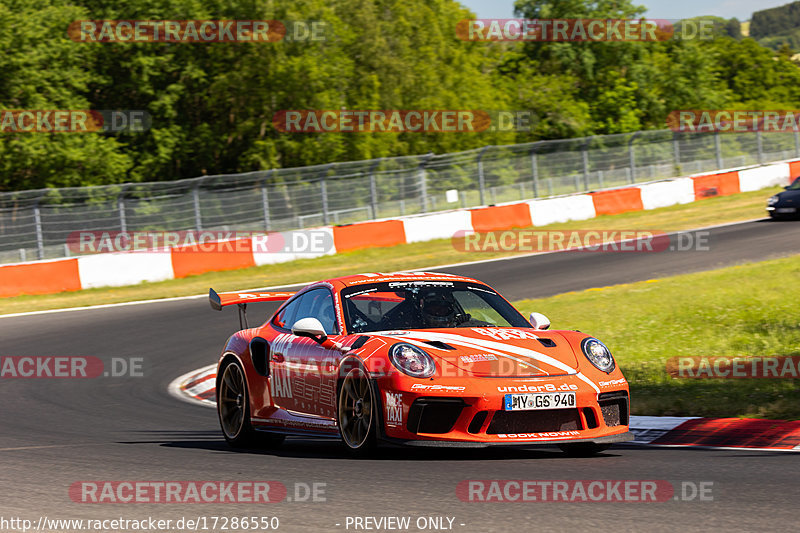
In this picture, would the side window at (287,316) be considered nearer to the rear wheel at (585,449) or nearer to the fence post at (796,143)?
the rear wheel at (585,449)

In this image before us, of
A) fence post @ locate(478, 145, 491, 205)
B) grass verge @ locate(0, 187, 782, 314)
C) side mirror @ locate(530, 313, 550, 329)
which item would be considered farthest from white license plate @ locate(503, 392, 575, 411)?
fence post @ locate(478, 145, 491, 205)

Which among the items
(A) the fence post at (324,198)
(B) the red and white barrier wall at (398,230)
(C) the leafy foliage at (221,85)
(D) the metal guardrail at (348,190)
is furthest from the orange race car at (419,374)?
A: (C) the leafy foliage at (221,85)

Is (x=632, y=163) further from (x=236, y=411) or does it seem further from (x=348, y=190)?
(x=236, y=411)

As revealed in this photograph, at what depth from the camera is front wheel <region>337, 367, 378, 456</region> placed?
21.4ft

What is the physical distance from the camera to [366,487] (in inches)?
Result: 219

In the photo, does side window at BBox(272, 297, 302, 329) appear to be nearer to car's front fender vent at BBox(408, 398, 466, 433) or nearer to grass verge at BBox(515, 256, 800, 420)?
car's front fender vent at BBox(408, 398, 466, 433)

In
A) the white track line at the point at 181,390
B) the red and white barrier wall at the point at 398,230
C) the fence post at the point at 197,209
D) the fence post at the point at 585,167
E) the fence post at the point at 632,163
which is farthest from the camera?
the fence post at the point at 632,163

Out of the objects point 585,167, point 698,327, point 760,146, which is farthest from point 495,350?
point 760,146

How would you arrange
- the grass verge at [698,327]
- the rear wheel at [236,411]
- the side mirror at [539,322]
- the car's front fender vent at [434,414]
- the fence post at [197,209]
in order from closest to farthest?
the car's front fender vent at [434,414] → the side mirror at [539,322] → the rear wheel at [236,411] → the grass verge at [698,327] → the fence post at [197,209]

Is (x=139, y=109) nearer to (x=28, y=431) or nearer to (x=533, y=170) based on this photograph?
(x=533, y=170)

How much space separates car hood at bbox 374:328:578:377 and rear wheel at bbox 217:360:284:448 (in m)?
1.67

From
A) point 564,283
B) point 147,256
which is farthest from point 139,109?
point 564,283

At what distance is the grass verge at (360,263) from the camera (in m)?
20.9

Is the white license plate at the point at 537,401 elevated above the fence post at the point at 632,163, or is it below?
below
